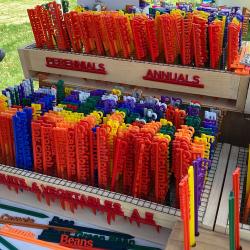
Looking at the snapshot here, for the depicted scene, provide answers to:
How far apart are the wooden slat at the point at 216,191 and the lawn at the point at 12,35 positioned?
6.11ft

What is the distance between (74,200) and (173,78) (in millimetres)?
625

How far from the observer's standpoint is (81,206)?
1.26 meters

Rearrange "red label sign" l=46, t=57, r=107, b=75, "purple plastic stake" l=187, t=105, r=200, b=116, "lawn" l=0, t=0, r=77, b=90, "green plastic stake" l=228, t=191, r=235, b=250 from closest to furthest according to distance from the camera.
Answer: "green plastic stake" l=228, t=191, r=235, b=250
"purple plastic stake" l=187, t=105, r=200, b=116
"red label sign" l=46, t=57, r=107, b=75
"lawn" l=0, t=0, r=77, b=90

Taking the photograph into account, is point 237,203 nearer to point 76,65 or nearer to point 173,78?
point 173,78

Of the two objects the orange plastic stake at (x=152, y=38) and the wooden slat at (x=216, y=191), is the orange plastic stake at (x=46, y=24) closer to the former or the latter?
the orange plastic stake at (x=152, y=38)

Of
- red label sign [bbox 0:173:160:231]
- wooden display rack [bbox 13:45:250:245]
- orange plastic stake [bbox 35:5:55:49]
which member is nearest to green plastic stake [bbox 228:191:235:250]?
wooden display rack [bbox 13:45:250:245]

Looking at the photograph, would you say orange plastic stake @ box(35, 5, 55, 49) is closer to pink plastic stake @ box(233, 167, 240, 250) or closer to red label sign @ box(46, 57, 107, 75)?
red label sign @ box(46, 57, 107, 75)

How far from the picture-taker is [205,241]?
1028 millimetres

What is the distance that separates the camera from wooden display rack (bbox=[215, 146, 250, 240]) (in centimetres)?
104

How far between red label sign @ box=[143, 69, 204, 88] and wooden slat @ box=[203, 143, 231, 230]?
A: 0.90 ft

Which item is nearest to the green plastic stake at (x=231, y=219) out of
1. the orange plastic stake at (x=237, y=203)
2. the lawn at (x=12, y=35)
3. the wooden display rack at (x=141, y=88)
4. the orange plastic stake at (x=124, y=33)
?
the orange plastic stake at (x=237, y=203)

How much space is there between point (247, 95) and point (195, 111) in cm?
27

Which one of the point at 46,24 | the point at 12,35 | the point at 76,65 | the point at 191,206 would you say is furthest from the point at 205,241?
the point at 12,35

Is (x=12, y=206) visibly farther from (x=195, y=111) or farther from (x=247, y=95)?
(x=247, y=95)
